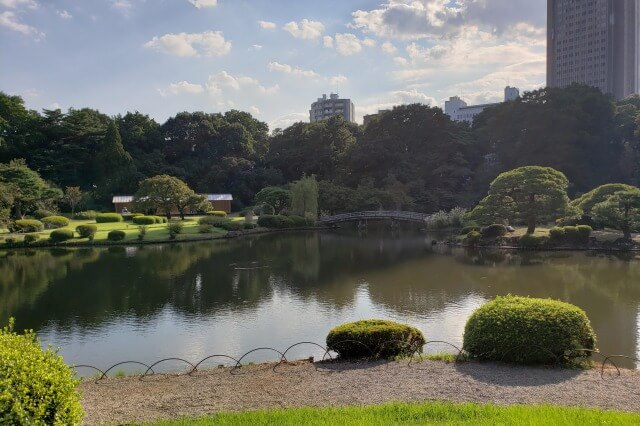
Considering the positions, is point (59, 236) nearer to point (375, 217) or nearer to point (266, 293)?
point (266, 293)

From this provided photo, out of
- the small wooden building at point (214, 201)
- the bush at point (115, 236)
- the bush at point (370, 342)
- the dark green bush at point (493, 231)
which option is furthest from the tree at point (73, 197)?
the bush at point (370, 342)

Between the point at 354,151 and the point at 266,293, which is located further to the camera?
the point at 354,151

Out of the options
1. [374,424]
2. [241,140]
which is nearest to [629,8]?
[241,140]

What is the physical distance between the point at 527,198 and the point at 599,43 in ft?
220

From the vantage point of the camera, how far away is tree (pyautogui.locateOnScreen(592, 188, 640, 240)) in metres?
26.2

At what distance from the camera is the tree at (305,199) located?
41.6 m

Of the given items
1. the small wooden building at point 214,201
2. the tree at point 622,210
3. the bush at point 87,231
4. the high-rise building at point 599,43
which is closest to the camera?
the tree at point 622,210

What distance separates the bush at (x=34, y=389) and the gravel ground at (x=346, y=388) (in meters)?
1.73

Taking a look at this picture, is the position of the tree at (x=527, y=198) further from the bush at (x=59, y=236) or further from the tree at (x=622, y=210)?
the bush at (x=59, y=236)

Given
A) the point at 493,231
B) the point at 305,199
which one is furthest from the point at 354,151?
the point at 493,231

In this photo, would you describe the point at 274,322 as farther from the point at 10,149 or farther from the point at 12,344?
the point at 10,149

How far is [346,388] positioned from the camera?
6988 millimetres

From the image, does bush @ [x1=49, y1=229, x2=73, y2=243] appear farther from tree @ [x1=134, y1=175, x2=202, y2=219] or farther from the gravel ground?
the gravel ground

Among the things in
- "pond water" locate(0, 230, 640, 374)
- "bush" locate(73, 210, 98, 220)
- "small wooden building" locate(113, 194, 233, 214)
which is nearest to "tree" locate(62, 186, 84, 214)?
"bush" locate(73, 210, 98, 220)
